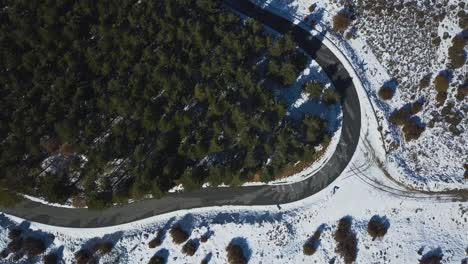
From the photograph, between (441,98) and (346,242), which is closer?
(346,242)

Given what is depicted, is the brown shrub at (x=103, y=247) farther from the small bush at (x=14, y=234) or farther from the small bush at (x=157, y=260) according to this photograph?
the small bush at (x=14, y=234)

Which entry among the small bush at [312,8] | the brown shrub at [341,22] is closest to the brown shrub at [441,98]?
the brown shrub at [341,22]

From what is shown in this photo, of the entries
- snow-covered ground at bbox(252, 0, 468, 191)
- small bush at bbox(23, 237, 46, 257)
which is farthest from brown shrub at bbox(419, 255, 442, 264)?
small bush at bbox(23, 237, 46, 257)

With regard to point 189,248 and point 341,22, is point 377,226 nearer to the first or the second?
point 189,248

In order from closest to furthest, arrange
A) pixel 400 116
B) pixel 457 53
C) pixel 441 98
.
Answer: pixel 400 116 < pixel 441 98 < pixel 457 53

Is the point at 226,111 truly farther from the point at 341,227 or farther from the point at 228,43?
the point at 341,227

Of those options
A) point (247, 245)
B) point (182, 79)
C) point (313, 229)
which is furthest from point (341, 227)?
point (182, 79)

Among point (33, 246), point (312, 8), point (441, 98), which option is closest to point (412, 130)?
point (441, 98)
